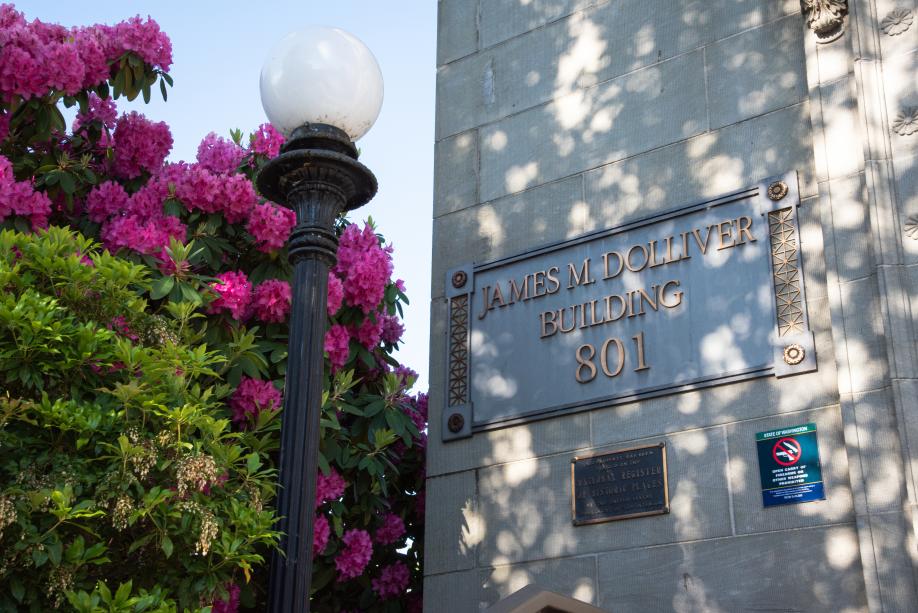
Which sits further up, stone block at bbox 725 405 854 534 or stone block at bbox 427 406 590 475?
stone block at bbox 427 406 590 475

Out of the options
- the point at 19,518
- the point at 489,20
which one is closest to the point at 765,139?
the point at 489,20

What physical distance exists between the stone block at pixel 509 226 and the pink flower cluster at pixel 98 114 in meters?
2.32

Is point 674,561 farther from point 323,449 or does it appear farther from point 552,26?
point 552,26

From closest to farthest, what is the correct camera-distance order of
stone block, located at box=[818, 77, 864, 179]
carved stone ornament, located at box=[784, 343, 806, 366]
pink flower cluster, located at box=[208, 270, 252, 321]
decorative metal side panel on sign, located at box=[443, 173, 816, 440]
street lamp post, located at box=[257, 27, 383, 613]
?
street lamp post, located at box=[257, 27, 383, 613]
carved stone ornament, located at box=[784, 343, 806, 366]
stone block, located at box=[818, 77, 864, 179]
decorative metal side panel on sign, located at box=[443, 173, 816, 440]
pink flower cluster, located at box=[208, 270, 252, 321]

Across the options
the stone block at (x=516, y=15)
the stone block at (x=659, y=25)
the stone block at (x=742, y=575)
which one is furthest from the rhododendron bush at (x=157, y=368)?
the stone block at (x=659, y=25)

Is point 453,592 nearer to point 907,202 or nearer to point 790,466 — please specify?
point 790,466

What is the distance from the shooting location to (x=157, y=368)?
4.71 metres

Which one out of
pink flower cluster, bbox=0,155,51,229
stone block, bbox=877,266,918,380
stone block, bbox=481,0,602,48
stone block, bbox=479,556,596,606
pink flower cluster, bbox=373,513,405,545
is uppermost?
stone block, bbox=481,0,602,48

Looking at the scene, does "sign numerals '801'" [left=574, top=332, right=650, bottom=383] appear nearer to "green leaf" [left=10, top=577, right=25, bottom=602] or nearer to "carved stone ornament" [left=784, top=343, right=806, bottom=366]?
"carved stone ornament" [left=784, top=343, right=806, bottom=366]

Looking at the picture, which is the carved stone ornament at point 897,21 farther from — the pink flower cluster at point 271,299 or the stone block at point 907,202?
the pink flower cluster at point 271,299

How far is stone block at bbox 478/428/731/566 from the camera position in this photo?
6.12 metres

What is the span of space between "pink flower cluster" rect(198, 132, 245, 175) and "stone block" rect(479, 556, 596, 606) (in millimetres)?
3030

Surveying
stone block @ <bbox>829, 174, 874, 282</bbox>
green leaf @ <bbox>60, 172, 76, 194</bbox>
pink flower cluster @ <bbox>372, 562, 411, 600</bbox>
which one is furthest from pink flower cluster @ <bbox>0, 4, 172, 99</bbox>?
stone block @ <bbox>829, 174, 874, 282</bbox>

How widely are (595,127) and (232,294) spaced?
2.65 m
